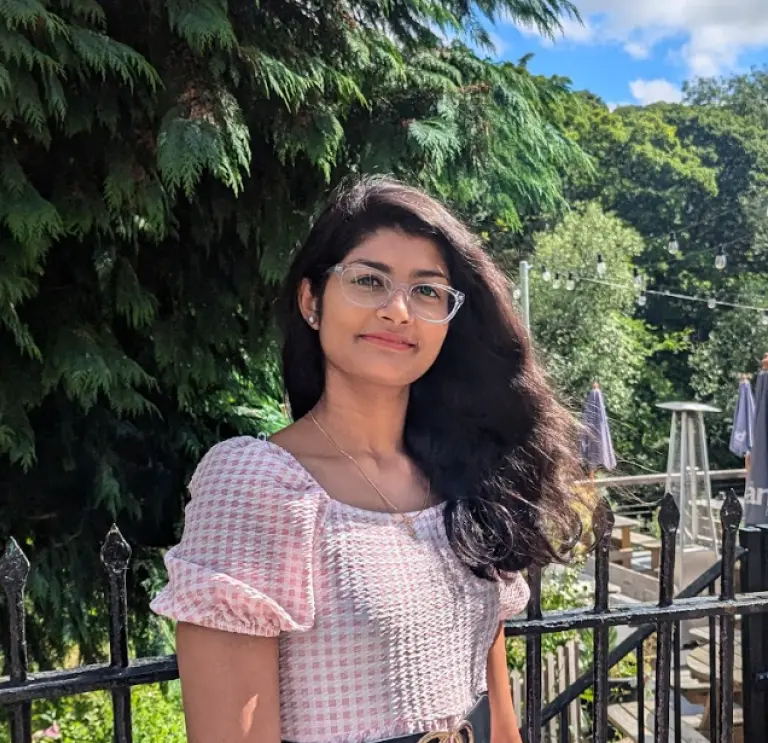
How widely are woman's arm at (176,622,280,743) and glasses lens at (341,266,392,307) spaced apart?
1.72 ft

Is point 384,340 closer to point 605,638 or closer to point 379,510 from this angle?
point 379,510

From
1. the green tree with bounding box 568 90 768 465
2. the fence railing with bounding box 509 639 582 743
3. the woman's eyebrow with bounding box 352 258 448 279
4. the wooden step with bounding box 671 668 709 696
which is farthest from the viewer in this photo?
the green tree with bounding box 568 90 768 465

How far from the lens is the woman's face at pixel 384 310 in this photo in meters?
1.21

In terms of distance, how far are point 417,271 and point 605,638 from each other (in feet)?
3.24

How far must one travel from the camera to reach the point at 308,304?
1328mm

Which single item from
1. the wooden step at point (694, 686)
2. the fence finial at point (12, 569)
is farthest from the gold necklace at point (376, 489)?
the wooden step at point (694, 686)

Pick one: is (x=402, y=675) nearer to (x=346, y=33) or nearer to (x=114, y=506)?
(x=114, y=506)

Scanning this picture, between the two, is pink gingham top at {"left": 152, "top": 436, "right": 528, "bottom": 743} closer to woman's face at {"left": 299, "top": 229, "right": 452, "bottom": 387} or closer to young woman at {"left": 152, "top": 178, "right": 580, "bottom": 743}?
young woman at {"left": 152, "top": 178, "right": 580, "bottom": 743}

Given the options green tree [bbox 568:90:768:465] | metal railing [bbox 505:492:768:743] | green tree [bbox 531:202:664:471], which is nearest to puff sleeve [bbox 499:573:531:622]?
metal railing [bbox 505:492:768:743]

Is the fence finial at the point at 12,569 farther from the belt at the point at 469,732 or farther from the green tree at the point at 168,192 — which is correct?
the green tree at the point at 168,192

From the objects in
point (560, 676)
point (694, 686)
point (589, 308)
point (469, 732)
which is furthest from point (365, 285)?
point (589, 308)

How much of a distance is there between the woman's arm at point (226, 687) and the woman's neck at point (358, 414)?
1.23 feet

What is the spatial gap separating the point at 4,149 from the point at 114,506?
4.00 feet

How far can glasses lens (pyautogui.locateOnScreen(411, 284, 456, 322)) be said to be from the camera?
124 cm
